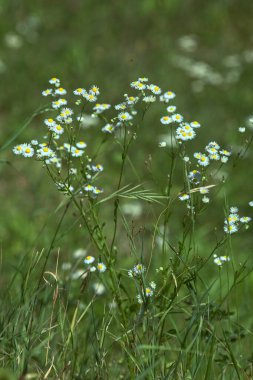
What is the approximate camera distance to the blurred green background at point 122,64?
16.3 ft

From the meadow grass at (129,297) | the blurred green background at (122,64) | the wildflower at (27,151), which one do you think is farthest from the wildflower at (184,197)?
the blurred green background at (122,64)

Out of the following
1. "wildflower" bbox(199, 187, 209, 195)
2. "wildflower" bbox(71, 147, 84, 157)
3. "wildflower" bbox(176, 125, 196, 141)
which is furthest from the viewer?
"wildflower" bbox(71, 147, 84, 157)

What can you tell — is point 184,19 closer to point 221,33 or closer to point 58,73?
point 221,33

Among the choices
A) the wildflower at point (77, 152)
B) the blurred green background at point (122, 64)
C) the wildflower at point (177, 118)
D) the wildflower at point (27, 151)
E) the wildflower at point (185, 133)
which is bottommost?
the wildflower at point (27, 151)

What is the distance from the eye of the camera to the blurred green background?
16.3 feet

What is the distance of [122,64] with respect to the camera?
661cm

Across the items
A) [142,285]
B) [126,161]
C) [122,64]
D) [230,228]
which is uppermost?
[122,64]

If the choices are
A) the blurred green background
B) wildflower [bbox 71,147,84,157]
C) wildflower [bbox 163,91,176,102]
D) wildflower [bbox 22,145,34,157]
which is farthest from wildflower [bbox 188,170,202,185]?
the blurred green background

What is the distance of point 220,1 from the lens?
7.94 metres

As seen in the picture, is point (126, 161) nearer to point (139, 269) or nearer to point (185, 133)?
point (185, 133)

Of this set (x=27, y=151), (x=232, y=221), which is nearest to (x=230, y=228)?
(x=232, y=221)

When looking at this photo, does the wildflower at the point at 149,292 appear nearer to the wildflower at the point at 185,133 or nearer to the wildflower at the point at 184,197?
the wildflower at the point at 184,197

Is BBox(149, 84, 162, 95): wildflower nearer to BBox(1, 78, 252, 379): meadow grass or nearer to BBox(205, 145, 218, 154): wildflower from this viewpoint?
BBox(1, 78, 252, 379): meadow grass

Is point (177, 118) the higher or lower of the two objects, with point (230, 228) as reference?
higher
